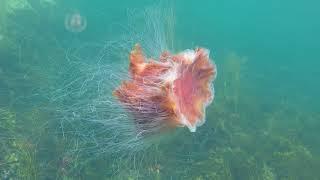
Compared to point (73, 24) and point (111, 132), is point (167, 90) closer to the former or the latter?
point (111, 132)

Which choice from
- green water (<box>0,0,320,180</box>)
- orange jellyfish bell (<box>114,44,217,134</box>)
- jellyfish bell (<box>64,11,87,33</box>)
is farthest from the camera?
jellyfish bell (<box>64,11,87,33</box>)

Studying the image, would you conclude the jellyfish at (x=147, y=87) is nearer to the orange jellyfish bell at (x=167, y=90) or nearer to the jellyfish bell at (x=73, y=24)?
the orange jellyfish bell at (x=167, y=90)

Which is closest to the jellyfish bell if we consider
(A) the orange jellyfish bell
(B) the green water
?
(B) the green water

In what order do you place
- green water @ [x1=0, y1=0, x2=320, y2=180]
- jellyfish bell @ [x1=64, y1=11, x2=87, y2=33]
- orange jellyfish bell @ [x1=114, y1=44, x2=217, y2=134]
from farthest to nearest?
1. jellyfish bell @ [x1=64, y1=11, x2=87, y2=33]
2. green water @ [x1=0, y1=0, x2=320, y2=180]
3. orange jellyfish bell @ [x1=114, y1=44, x2=217, y2=134]

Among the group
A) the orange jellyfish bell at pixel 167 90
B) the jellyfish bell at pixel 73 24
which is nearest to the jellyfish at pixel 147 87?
the orange jellyfish bell at pixel 167 90

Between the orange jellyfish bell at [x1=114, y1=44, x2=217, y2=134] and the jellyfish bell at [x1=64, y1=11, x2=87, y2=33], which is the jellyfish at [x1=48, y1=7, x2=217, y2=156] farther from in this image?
the jellyfish bell at [x1=64, y1=11, x2=87, y2=33]

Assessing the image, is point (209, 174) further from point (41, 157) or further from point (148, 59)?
point (148, 59)

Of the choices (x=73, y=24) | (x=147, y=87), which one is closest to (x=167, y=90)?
(x=147, y=87)

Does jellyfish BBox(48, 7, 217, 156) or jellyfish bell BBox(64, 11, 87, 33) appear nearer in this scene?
jellyfish BBox(48, 7, 217, 156)
